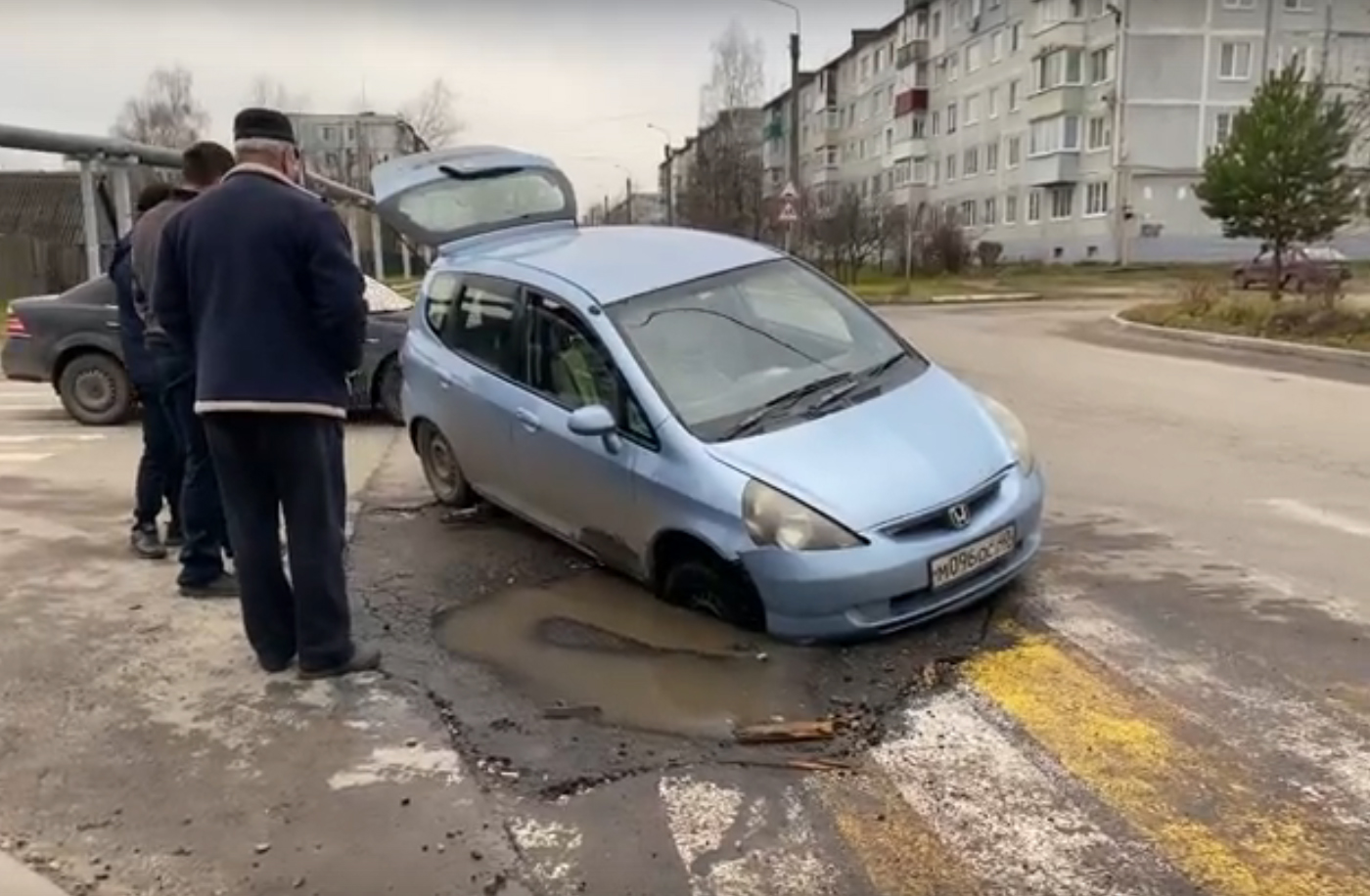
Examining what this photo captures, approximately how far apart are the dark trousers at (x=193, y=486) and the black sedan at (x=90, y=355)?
5.07 metres

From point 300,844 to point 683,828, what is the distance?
1096 mm

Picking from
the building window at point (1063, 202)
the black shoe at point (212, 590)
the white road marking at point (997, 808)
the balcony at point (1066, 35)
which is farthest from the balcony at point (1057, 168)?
the white road marking at point (997, 808)

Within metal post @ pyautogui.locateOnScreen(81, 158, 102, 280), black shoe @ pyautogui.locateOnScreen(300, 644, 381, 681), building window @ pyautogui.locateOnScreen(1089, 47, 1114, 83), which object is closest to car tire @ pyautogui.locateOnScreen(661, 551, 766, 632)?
black shoe @ pyautogui.locateOnScreen(300, 644, 381, 681)

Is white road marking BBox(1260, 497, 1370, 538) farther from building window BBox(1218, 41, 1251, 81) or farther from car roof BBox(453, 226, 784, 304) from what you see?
building window BBox(1218, 41, 1251, 81)

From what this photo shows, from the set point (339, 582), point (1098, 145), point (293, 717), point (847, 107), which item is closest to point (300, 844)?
point (293, 717)

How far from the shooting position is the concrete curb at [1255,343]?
1563cm

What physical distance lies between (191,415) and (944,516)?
3.53 meters

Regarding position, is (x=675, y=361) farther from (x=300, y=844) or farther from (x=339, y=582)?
(x=300, y=844)

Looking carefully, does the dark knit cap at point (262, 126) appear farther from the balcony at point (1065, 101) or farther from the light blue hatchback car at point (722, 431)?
the balcony at point (1065, 101)

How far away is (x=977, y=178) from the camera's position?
195 ft

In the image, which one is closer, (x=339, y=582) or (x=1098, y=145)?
(x=339, y=582)

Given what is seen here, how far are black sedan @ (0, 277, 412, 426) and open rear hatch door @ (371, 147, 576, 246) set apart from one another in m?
3.05

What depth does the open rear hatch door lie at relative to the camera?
24.5 feet

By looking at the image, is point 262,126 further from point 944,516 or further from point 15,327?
point 15,327
